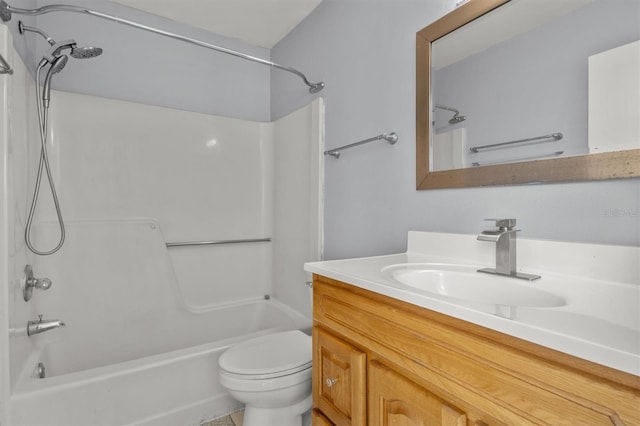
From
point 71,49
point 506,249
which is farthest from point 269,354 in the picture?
point 71,49

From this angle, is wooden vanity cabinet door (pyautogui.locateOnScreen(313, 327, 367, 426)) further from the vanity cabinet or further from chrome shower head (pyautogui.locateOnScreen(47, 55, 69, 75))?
chrome shower head (pyautogui.locateOnScreen(47, 55, 69, 75))

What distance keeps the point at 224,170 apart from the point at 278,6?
1.12m

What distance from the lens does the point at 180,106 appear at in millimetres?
2240

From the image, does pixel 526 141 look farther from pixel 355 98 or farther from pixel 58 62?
pixel 58 62

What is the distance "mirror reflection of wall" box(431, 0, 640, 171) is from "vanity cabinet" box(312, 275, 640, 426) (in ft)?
2.11

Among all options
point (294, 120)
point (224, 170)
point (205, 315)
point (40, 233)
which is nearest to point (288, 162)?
point (294, 120)

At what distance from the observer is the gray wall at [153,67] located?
Answer: 188cm

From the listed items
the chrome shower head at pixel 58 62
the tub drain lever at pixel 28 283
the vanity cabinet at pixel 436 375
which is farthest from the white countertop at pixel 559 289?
the chrome shower head at pixel 58 62

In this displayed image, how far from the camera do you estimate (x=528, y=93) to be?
99 centimetres

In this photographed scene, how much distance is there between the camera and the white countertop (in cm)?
45

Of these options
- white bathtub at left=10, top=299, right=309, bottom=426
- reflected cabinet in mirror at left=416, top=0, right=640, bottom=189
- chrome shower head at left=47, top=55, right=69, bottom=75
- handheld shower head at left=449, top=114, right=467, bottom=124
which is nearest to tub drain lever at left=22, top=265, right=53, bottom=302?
white bathtub at left=10, top=299, right=309, bottom=426

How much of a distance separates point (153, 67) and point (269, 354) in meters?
1.98

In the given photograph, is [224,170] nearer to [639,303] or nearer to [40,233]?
[40,233]

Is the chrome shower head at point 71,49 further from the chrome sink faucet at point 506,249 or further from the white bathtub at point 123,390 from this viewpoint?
the chrome sink faucet at point 506,249
